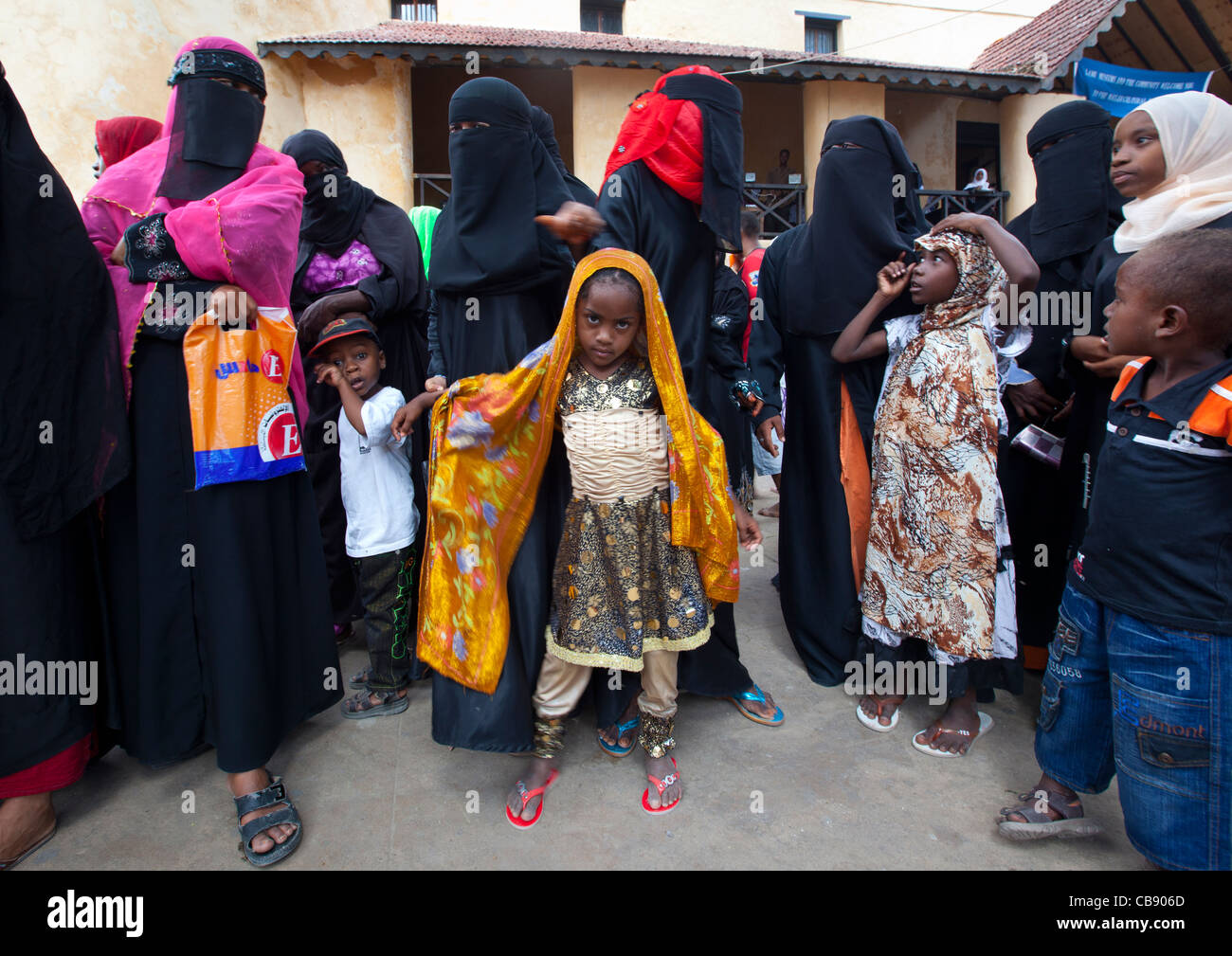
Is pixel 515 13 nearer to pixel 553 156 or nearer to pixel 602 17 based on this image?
pixel 602 17

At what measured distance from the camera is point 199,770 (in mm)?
2326

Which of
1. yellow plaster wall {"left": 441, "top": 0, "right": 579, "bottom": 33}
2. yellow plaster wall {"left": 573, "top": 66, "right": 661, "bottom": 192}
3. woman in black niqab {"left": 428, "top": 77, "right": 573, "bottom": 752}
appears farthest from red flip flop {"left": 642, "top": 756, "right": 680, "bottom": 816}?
yellow plaster wall {"left": 441, "top": 0, "right": 579, "bottom": 33}

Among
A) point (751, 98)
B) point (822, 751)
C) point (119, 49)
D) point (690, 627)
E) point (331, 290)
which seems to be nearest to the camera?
point (690, 627)

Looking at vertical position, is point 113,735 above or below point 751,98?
below

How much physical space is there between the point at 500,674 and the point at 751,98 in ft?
45.3

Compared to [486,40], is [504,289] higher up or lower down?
lower down

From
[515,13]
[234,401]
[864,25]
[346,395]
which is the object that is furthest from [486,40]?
[864,25]

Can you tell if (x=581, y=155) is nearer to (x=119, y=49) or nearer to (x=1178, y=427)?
(x=119, y=49)

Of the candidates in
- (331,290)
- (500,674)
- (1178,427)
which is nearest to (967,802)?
(1178,427)

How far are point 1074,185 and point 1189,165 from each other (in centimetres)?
68

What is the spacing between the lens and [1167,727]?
161 cm

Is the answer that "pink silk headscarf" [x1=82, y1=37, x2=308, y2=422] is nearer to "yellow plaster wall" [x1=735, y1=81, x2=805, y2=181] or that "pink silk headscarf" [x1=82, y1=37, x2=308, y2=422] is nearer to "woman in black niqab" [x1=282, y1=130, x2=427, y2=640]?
"woman in black niqab" [x1=282, y1=130, x2=427, y2=640]

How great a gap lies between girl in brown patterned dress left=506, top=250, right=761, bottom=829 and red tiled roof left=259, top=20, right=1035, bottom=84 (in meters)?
8.75

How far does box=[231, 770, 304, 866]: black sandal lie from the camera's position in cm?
191
